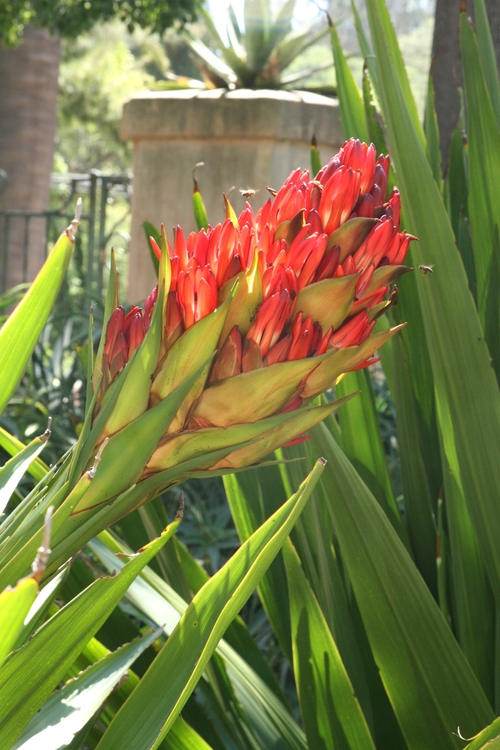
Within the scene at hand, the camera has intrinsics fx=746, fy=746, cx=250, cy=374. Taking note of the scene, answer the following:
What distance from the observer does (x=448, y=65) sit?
7.09ft

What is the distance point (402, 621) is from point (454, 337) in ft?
0.92

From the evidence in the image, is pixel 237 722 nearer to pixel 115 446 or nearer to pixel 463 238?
pixel 115 446

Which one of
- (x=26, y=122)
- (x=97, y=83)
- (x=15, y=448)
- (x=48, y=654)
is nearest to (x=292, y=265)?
(x=48, y=654)

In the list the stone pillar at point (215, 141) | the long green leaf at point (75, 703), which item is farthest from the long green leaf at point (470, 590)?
the stone pillar at point (215, 141)

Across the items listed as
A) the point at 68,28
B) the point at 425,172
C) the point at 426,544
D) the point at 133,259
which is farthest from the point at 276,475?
the point at 68,28

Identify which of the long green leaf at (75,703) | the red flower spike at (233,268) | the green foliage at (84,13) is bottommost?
the long green leaf at (75,703)

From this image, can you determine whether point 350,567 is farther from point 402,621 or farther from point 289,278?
point 289,278

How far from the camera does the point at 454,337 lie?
75 centimetres

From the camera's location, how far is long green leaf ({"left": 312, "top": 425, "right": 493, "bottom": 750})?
683 millimetres

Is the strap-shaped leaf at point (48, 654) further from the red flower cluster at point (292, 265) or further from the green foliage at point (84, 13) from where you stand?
the green foliage at point (84, 13)

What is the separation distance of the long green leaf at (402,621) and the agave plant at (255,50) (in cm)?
318

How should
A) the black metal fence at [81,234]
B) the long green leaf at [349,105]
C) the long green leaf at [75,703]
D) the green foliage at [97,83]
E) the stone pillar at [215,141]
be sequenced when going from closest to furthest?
the long green leaf at [75,703] → the long green leaf at [349,105] → the stone pillar at [215,141] → the black metal fence at [81,234] → the green foliage at [97,83]

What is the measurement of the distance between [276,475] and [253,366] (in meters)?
0.62

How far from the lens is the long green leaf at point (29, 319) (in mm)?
500
